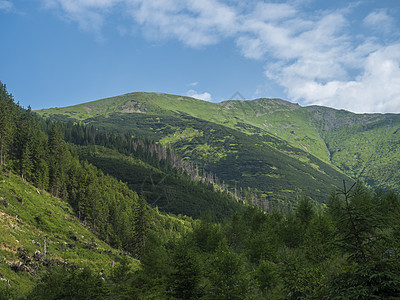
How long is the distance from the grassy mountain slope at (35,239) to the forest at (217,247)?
171 centimetres

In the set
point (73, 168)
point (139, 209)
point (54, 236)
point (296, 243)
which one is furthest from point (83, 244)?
point (296, 243)

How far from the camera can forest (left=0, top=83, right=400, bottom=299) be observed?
508 inches

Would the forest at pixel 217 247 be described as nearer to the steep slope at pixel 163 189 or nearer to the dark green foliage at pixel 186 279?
the dark green foliage at pixel 186 279

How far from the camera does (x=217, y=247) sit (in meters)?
38.9

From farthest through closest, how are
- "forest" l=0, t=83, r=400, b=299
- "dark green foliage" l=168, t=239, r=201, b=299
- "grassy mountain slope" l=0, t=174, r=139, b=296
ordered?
"grassy mountain slope" l=0, t=174, r=139, b=296 < "dark green foliage" l=168, t=239, r=201, b=299 < "forest" l=0, t=83, r=400, b=299

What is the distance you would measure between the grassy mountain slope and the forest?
1.71 m

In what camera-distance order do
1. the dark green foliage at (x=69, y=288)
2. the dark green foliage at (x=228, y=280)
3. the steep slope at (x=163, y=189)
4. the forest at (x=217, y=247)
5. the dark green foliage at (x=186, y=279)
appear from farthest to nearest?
the steep slope at (x=163, y=189)
the dark green foliage at (x=186, y=279)
the dark green foliage at (x=69, y=288)
the dark green foliage at (x=228, y=280)
the forest at (x=217, y=247)

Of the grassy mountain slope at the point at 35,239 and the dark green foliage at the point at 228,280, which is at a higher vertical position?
the dark green foliage at the point at 228,280

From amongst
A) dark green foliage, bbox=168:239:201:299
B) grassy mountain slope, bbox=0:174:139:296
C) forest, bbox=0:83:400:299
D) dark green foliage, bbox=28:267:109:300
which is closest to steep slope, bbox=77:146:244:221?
forest, bbox=0:83:400:299

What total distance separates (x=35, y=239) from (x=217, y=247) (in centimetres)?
3705

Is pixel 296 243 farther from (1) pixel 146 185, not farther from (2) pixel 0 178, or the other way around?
(1) pixel 146 185

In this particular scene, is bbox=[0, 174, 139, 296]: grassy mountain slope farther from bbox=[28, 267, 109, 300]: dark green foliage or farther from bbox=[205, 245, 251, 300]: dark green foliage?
bbox=[205, 245, 251, 300]: dark green foliage

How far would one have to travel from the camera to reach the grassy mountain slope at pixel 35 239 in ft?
125

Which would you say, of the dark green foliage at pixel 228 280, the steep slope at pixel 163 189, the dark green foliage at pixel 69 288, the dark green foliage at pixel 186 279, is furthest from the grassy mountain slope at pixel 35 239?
the steep slope at pixel 163 189
